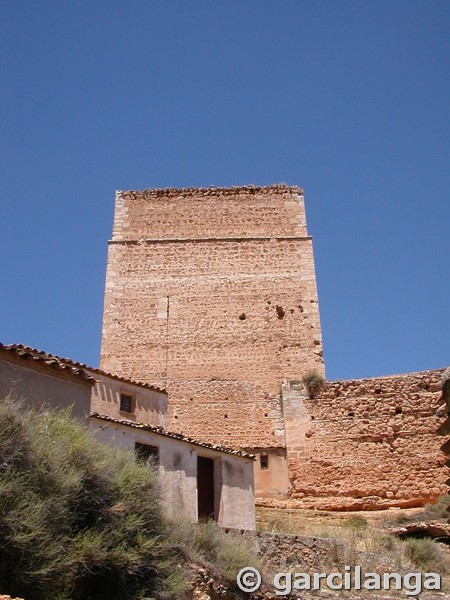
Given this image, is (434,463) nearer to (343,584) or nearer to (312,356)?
(312,356)

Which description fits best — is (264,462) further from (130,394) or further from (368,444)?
(130,394)

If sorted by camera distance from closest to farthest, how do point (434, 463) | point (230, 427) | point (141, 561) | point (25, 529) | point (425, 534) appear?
point (25, 529), point (141, 561), point (425, 534), point (434, 463), point (230, 427)

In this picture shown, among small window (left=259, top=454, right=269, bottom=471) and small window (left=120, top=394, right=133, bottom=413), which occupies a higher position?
small window (left=120, top=394, right=133, bottom=413)

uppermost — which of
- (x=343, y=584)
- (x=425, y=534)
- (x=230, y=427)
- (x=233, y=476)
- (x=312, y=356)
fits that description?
(x=312, y=356)

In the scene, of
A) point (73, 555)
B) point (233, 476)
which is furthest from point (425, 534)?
point (73, 555)

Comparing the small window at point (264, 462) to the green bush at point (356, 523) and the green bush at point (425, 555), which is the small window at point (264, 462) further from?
the green bush at point (425, 555)

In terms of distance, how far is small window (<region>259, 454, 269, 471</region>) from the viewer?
21023 mm

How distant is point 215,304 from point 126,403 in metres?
6.81

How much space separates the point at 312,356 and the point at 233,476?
8.25m

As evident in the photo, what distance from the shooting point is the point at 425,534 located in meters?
15.9

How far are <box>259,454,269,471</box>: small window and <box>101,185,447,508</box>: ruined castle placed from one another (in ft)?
0.13

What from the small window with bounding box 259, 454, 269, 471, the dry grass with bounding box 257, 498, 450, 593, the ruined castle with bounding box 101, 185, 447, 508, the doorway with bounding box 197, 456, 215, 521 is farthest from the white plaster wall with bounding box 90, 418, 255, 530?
the small window with bounding box 259, 454, 269, 471

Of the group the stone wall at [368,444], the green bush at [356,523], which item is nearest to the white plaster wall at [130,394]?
the stone wall at [368,444]

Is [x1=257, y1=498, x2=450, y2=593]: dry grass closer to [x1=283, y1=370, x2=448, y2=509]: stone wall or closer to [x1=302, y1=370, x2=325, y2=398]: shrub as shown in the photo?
[x1=283, y1=370, x2=448, y2=509]: stone wall
